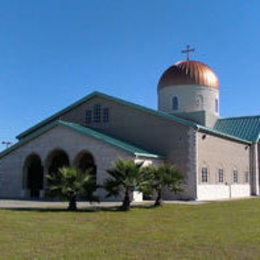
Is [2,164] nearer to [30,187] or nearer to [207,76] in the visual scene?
[30,187]

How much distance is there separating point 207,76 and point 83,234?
104 ft

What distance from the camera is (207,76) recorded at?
41.9 m

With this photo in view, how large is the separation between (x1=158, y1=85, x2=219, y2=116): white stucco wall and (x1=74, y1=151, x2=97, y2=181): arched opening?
435 inches

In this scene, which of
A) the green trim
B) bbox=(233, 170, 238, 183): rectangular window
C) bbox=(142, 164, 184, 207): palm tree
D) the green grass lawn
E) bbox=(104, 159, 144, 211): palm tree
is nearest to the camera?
the green grass lawn

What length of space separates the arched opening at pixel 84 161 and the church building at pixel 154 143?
8 cm

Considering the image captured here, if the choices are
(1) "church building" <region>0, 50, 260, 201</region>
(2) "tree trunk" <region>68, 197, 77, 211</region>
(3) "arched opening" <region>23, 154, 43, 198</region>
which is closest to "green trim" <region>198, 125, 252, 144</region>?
(1) "church building" <region>0, 50, 260, 201</region>

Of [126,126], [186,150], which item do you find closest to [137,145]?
[126,126]

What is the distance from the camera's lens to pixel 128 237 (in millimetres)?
12164

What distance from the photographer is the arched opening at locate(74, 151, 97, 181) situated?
3222 centimetres

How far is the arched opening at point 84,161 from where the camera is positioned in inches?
1268

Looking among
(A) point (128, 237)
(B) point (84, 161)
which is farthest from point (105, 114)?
(A) point (128, 237)

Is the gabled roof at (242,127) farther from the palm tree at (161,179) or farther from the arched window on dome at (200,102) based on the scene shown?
the palm tree at (161,179)

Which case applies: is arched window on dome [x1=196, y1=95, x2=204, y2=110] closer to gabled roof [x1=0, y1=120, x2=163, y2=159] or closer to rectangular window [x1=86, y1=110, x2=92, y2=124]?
gabled roof [x1=0, y1=120, x2=163, y2=159]

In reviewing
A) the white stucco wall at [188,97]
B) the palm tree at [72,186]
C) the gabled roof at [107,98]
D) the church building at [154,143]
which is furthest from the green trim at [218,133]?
the palm tree at [72,186]
